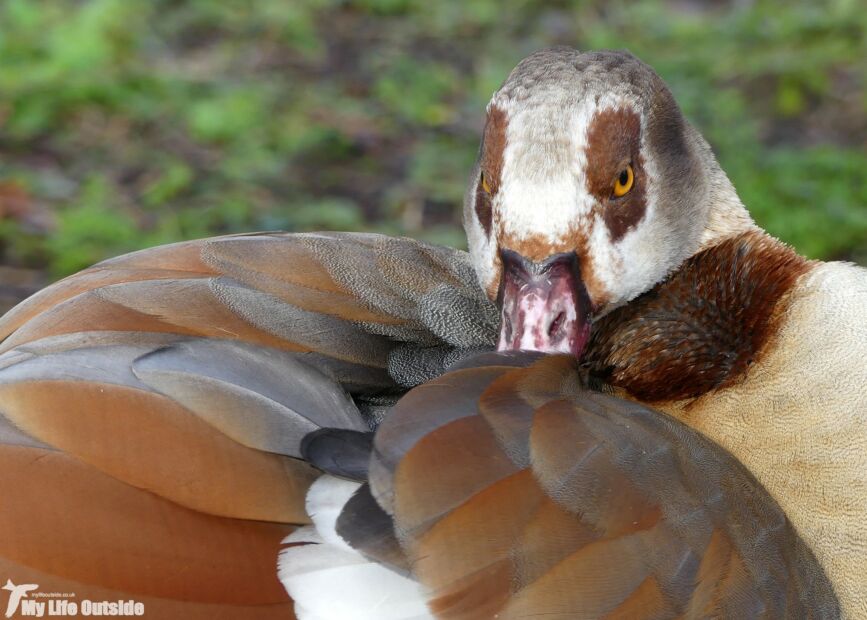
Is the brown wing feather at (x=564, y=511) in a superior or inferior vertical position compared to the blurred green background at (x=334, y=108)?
inferior

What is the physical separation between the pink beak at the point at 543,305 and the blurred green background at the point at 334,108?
1.73 meters

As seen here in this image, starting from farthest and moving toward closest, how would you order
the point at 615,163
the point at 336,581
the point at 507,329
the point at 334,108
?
1. the point at 334,108
2. the point at 615,163
3. the point at 507,329
4. the point at 336,581

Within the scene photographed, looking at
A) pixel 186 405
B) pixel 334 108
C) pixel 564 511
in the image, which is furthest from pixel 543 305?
pixel 334 108

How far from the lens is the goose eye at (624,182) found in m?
2.33

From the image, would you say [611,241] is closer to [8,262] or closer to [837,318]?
[837,318]

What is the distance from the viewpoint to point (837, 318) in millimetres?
2166

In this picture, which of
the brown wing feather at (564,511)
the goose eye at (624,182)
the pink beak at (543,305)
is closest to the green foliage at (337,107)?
the goose eye at (624,182)

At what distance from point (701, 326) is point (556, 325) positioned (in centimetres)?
28

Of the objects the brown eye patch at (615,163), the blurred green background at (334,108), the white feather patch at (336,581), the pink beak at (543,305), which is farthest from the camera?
the blurred green background at (334,108)

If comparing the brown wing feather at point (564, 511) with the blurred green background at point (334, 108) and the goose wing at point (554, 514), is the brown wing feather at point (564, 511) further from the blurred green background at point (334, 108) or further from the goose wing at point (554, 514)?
the blurred green background at point (334, 108)

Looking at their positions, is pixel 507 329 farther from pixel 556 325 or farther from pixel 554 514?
pixel 554 514

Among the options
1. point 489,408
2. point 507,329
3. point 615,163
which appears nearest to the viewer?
point 489,408

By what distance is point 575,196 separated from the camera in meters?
2.22

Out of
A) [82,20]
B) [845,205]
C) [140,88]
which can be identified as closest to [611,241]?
[845,205]
